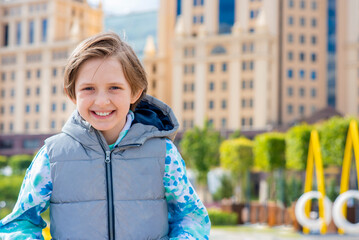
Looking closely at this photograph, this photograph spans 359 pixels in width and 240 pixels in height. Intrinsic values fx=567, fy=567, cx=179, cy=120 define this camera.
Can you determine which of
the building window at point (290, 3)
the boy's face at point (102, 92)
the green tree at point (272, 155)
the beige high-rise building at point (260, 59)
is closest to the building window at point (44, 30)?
the beige high-rise building at point (260, 59)

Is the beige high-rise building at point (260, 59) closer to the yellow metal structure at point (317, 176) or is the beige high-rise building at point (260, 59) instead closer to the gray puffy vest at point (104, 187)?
the yellow metal structure at point (317, 176)

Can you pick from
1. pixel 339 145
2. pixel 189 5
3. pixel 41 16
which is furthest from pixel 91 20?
pixel 339 145

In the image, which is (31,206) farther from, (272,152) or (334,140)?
(272,152)

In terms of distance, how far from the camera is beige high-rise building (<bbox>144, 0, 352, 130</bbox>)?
64062mm

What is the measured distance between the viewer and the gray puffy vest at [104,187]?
253cm

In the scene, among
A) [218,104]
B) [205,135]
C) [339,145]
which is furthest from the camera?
[218,104]

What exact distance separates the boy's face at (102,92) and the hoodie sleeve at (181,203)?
31 centimetres

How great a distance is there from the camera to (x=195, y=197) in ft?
8.91

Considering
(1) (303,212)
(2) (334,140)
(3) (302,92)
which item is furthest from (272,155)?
(3) (302,92)

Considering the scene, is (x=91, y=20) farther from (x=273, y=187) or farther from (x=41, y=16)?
(x=273, y=187)

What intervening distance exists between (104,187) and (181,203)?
0.38 metres

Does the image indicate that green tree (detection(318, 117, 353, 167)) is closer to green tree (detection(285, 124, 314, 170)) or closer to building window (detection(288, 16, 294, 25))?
green tree (detection(285, 124, 314, 170))

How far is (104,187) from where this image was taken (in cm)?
255

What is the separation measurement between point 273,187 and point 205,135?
44.2ft
